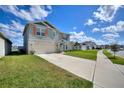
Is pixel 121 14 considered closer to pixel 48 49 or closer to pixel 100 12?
pixel 100 12

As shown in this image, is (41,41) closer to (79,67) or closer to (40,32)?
(40,32)

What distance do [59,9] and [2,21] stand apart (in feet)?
13.7

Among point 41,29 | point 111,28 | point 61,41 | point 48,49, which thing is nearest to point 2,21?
point 41,29

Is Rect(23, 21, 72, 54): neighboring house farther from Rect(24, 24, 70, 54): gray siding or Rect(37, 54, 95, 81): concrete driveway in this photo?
Rect(37, 54, 95, 81): concrete driveway

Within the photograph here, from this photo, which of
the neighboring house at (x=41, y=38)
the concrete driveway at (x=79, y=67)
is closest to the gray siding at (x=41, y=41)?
the neighboring house at (x=41, y=38)

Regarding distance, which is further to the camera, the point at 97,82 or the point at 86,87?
the point at 97,82

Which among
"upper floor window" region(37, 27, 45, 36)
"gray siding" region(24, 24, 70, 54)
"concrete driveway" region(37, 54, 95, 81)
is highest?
"upper floor window" region(37, 27, 45, 36)

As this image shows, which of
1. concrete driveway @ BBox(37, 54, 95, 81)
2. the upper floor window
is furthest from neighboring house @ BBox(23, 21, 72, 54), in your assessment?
concrete driveway @ BBox(37, 54, 95, 81)

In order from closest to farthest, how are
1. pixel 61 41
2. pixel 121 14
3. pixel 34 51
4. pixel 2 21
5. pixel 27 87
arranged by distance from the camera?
pixel 27 87 → pixel 121 14 → pixel 2 21 → pixel 34 51 → pixel 61 41

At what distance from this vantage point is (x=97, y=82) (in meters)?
4.31

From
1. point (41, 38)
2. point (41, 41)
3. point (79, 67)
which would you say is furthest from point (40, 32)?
point (79, 67)

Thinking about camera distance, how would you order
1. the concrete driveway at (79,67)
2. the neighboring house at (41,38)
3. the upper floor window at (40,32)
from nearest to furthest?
the concrete driveway at (79,67) < the neighboring house at (41,38) < the upper floor window at (40,32)

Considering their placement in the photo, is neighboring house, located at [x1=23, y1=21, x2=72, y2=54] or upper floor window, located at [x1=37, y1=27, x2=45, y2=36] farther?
upper floor window, located at [x1=37, y1=27, x2=45, y2=36]

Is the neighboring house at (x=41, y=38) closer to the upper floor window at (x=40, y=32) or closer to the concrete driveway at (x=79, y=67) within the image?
the upper floor window at (x=40, y=32)
